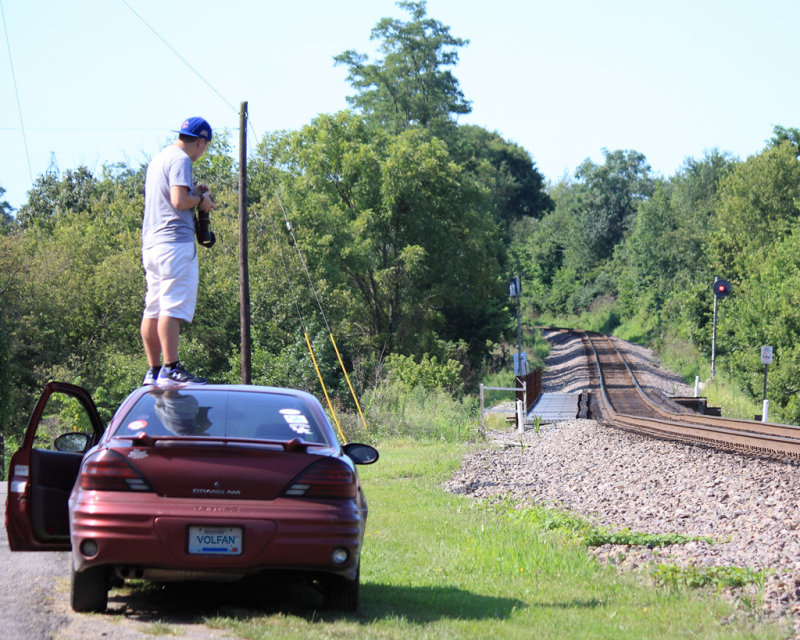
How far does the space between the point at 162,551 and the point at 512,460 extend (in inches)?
552

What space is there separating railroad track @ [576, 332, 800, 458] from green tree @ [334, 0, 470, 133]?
20.7 m

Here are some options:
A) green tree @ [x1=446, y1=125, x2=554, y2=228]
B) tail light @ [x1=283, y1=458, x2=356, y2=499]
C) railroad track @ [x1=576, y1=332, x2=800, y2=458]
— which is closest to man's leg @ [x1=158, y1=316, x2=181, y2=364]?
tail light @ [x1=283, y1=458, x2=356, y2=499]

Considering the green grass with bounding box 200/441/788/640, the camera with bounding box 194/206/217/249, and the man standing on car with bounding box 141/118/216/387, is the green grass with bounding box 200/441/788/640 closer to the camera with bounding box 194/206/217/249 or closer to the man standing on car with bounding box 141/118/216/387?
the man standing on car with bounding box 141/118/216/387

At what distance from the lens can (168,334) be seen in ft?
22.7

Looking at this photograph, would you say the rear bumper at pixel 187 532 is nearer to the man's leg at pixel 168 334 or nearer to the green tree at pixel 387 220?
the man's leg at pixel 168 334

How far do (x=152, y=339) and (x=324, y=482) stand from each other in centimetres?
187

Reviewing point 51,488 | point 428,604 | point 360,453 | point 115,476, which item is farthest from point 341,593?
point 51,488

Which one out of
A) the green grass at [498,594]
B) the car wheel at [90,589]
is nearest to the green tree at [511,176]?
the green grass at [498,594]

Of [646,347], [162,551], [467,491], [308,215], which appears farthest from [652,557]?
[646,347]

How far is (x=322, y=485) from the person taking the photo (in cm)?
603

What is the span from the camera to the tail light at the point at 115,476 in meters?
5.82

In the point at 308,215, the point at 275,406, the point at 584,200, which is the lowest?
the point at 275,406

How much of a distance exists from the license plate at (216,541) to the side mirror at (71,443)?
1495mm

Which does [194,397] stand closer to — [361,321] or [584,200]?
[361,321]
